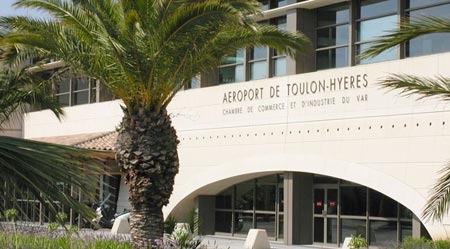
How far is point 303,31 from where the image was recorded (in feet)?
94.3

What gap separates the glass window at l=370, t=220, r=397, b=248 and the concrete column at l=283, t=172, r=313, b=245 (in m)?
2.74

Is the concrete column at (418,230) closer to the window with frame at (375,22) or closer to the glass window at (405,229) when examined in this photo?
the glass window at (405,229)

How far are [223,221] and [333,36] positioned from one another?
9169 mm

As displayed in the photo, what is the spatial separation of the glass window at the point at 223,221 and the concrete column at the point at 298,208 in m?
4.66

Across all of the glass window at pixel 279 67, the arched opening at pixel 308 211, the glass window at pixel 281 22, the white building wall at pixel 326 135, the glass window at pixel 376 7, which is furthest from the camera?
the glass window at pixel 281 22

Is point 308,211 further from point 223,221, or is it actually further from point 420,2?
point 420,2

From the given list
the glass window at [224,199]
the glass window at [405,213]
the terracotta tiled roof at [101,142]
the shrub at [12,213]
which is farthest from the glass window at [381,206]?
the shrub at [12,213]

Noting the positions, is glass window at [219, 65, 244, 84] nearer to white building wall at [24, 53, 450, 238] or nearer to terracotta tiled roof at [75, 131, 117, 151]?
white building wall at [24, 53, 450, 238]

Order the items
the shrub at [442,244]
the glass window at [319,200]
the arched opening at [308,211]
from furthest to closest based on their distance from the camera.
Result: the glass window at [319,200] → the arched opening at [308,211] → the shrub at [442,244]

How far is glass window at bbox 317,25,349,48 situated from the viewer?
28.2 metres

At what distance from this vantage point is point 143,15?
17.5m

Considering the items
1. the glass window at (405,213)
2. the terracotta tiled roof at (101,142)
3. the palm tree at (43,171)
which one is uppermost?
the terracotta tiled roof at (101,142)

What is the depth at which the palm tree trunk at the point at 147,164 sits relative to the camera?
18.5 m

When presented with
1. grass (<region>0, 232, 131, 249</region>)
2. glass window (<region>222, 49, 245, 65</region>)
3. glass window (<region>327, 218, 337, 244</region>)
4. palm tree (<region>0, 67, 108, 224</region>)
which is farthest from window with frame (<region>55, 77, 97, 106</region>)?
palm tree (<region>0, 67, 108, 224</region>)
